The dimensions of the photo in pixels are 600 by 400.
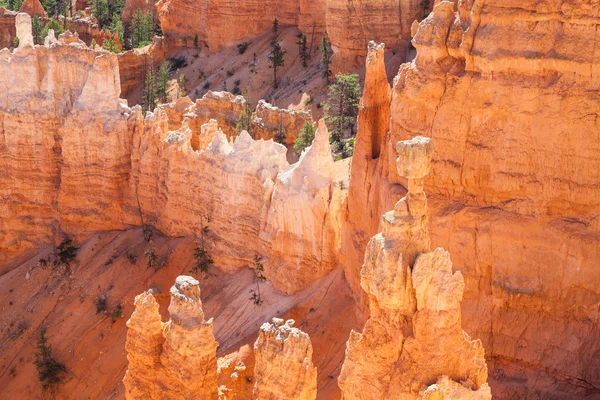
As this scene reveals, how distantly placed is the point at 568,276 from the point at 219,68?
53.5 metres

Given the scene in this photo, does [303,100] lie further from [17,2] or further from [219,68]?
[17,2]

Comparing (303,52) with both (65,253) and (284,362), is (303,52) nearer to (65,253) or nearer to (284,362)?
(65,253)

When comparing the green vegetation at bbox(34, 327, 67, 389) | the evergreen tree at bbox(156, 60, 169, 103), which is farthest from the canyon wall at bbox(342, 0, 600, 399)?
the evergreen tree at bbox(156, 60, 169, 103)

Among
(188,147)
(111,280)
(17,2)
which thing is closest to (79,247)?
(111,280)

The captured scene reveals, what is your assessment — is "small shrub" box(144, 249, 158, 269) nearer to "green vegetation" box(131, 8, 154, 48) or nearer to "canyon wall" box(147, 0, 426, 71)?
"canyon wall" box(147, 0, 426, 71)

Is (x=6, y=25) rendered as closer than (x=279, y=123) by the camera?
No

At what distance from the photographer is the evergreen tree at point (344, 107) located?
53.7 m

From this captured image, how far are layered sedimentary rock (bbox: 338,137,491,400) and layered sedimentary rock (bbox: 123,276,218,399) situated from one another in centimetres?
566

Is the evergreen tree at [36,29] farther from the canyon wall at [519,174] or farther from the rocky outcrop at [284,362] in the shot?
the rocky outcrop at [284,362]

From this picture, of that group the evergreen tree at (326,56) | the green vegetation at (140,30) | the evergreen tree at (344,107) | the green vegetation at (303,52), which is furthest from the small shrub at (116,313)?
the green vegetation at (140,30)

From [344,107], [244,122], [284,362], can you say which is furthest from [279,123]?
[284,362]

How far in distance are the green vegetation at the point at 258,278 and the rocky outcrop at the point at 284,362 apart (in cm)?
1134

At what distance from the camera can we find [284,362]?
1989cm

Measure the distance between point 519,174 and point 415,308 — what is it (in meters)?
6.48
